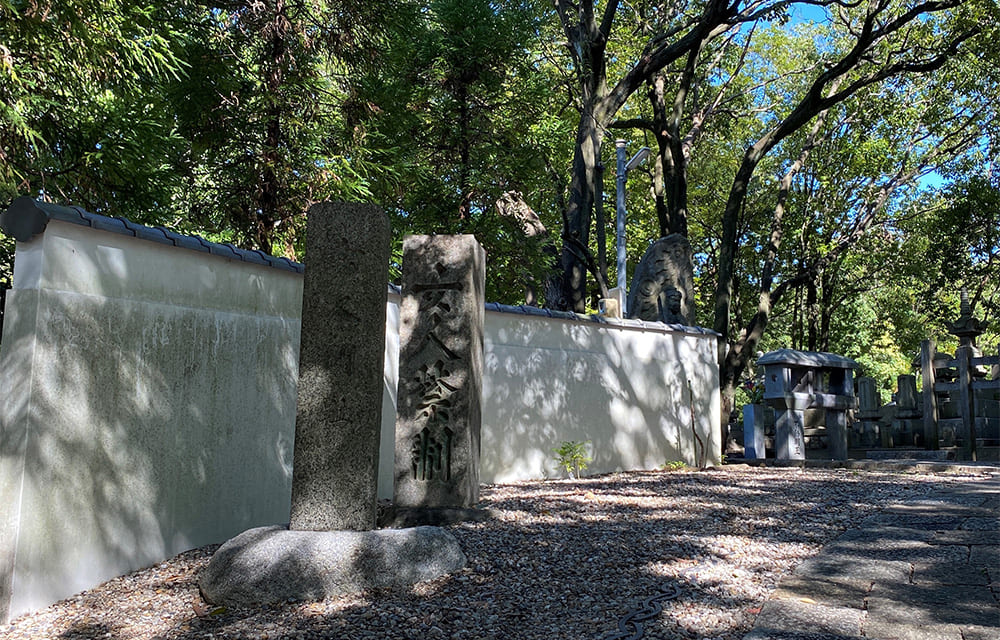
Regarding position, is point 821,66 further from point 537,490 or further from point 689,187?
point 537,490

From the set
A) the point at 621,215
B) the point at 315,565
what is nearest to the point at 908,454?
the point at 621,215

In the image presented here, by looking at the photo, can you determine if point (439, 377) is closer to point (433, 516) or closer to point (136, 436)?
point (433, 516)

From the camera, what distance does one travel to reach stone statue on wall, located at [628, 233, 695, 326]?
14156mm

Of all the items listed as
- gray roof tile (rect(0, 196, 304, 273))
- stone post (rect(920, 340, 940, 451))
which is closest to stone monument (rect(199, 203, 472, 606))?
gray roof tile (rect(0, 196, 304, 273))

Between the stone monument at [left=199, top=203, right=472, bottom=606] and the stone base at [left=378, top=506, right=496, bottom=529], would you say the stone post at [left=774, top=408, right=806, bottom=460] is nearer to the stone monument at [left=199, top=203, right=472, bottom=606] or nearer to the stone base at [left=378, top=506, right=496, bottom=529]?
the stone base at [left=378, top=506, right=496, bottom=529]

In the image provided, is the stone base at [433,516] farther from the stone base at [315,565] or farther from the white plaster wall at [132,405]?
the stone base at [315,565]

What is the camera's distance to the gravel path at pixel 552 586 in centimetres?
380

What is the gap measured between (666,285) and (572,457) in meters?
5.57

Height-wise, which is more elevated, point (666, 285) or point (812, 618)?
point (666, 285)

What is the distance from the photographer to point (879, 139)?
1891 centimetres

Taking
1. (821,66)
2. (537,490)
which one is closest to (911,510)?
(537,490)

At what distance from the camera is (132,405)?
17.6 ft

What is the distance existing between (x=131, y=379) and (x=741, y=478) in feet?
21.6

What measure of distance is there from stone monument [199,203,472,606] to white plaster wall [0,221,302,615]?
1111 millimetres
